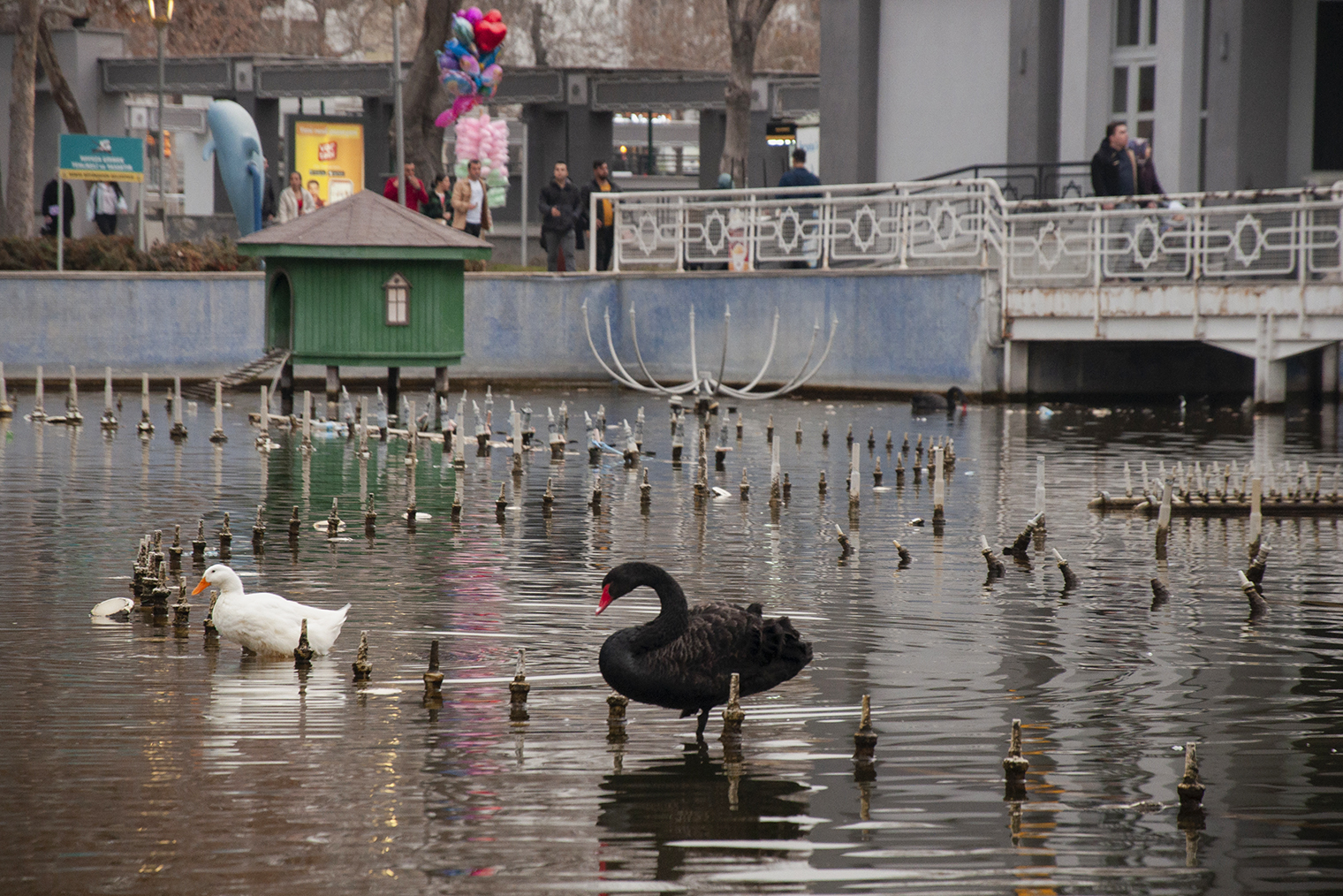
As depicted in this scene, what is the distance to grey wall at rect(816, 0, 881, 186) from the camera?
114 feet

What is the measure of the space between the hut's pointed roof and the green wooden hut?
0.4 inches

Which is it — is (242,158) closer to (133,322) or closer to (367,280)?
(133,322)

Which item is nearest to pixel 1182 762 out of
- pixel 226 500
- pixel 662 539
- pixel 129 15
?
pixel 662 539

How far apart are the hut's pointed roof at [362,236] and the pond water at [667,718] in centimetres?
863

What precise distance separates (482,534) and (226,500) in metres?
2.73

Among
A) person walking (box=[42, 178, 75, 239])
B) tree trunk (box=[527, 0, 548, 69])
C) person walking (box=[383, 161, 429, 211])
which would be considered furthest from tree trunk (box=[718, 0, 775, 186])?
tree trunk (box=[527, 0, 548, 69])

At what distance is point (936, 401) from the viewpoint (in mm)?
25969

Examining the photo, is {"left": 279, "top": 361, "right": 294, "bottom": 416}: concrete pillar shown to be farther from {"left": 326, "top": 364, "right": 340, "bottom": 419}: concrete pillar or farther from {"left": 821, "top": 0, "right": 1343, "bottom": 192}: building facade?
{"left": 821, "top": 0, "right": 1343, "bottom": 192}: building facade

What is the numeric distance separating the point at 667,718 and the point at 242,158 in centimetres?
2645

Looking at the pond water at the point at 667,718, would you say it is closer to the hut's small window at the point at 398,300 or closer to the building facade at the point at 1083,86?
the hut's small window at the point at 398,300

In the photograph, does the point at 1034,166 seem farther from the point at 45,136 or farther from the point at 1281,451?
the point at 45,136

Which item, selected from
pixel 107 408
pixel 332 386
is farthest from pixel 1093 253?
pixel 107 408

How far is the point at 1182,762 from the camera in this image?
24.6 ft

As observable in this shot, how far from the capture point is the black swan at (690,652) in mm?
7852
